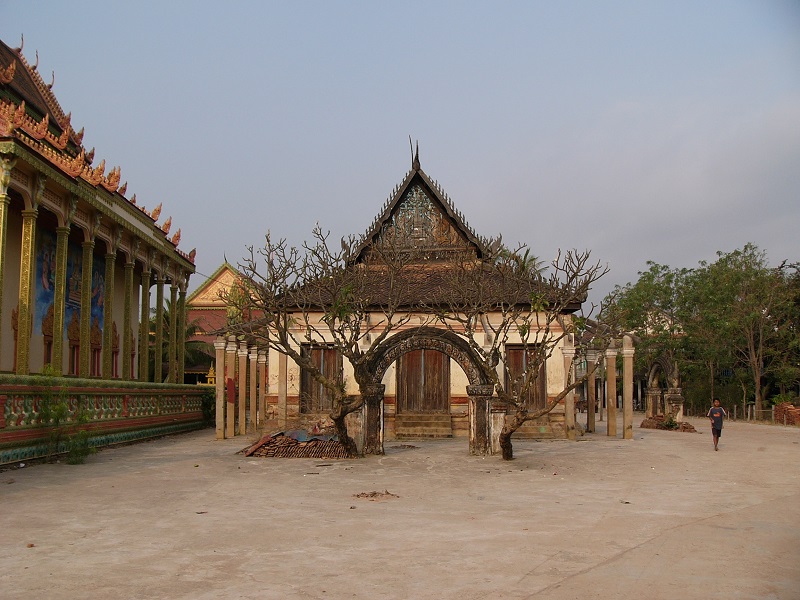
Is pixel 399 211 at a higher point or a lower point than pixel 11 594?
higher

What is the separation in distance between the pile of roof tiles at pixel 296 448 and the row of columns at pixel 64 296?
4.94m

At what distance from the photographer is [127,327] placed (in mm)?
26891

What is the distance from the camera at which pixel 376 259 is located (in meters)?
27.0

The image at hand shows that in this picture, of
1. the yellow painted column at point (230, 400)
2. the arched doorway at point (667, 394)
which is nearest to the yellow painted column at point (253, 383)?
the yellow painted column at point (230, 400)

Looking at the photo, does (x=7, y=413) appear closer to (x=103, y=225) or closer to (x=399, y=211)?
(x=103, y=225)

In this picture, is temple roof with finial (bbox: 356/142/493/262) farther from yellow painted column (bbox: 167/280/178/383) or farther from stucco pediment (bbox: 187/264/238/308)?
stucco pediment (bbox: 187/264/238/308)

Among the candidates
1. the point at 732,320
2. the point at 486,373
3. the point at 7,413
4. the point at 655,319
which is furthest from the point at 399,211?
the point at 655,319

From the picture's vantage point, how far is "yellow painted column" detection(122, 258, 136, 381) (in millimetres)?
26141

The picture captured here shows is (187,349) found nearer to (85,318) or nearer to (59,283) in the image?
(85,318)

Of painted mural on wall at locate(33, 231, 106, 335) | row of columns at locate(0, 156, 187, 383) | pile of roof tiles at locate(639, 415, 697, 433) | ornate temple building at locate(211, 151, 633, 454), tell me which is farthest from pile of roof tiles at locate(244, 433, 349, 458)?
pile of roof tiles at locate(639, 415, 697, 433)

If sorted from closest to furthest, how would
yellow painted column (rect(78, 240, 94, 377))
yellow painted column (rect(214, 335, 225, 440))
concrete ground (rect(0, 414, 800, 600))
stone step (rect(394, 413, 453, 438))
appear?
concrete ground (rect(0, 414, 800, 600)), yellow painted column (rect(78, 240, 94, 377)), yellow painted column (rect(214, 335, 225, 440)), stone step (rect(394, 413, 453, 438))

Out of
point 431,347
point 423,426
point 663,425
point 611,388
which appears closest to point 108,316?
point 423,426

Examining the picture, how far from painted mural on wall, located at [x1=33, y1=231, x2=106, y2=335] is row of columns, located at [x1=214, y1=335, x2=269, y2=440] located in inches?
201

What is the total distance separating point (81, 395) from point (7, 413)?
3.57 metres
